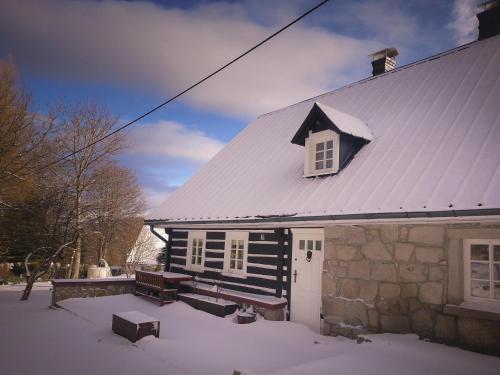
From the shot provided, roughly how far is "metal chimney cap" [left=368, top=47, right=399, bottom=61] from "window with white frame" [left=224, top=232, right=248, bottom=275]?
870 centimetres

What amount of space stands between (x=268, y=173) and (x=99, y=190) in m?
17.6

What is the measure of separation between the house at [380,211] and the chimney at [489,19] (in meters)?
0.04

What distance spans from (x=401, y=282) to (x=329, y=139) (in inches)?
166

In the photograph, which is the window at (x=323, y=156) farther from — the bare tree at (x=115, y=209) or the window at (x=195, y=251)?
the bare tree at (x=115, y=209)

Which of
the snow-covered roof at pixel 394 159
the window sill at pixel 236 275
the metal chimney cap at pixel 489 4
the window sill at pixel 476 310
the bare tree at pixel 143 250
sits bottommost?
the bare tree at pixel 143 250

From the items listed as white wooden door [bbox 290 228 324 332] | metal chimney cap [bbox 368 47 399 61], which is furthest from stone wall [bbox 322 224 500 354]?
metal chimney cap [bbox 368 47 399 61]

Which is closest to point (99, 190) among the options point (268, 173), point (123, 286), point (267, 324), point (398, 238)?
point (123, 286)

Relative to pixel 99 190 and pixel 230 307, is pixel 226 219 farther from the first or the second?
pixel 99 190

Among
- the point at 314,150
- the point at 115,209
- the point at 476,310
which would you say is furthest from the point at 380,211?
the point at 115,209

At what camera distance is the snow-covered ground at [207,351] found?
210 inches

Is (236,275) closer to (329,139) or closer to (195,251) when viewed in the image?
(195,251)

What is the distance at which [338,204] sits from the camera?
25.5 ft

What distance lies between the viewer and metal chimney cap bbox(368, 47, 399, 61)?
13266mm

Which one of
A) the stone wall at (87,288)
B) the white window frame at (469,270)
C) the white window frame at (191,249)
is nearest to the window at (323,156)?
the white window frame at (469,270)
